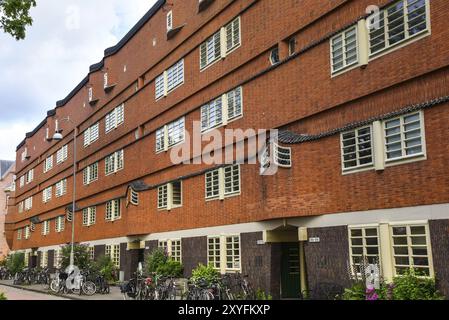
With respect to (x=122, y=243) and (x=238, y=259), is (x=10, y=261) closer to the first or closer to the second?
(x=122, y=243)

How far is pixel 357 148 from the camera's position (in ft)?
55.4

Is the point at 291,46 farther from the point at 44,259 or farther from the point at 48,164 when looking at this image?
the point at 48,164

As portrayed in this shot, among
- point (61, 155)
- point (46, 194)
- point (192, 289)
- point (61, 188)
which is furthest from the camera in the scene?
point (46, 194)

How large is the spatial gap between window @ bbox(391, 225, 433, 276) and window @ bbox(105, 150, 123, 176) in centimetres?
2432

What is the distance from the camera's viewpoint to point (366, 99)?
56.0 ft

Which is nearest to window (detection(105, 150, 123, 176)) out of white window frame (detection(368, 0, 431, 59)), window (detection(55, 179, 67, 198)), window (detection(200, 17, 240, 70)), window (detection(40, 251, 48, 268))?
window (detection(55, 179, 67, 198))

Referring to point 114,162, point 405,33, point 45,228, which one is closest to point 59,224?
point 45,228

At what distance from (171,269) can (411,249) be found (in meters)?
13.9

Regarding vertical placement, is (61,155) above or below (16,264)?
above

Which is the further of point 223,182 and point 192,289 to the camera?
point 223,182

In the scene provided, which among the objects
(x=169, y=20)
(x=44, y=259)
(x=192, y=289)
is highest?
(x=169, y=20)

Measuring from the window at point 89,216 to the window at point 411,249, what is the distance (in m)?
29.4

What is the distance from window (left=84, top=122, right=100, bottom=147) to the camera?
42531 millimetres
